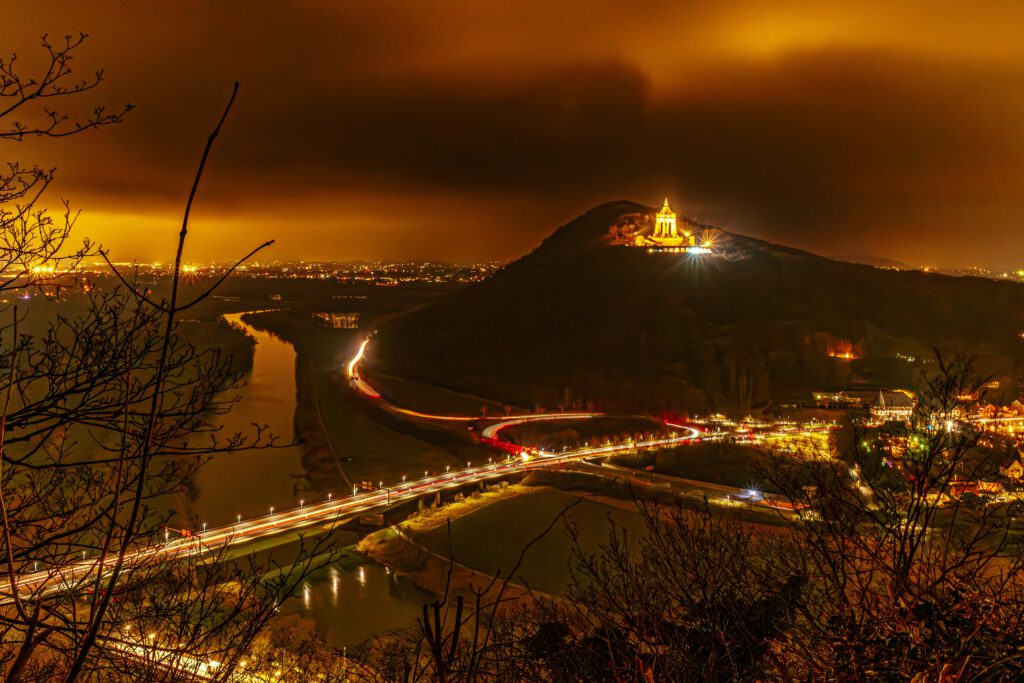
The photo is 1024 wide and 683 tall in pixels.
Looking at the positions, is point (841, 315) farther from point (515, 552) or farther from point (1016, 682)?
point (1016, 682)

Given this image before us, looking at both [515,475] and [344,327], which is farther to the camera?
[344,327]

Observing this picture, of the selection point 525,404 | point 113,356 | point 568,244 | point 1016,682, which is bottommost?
point 525,404

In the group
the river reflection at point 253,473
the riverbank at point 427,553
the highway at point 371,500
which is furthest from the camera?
the river reflection at point 253,473

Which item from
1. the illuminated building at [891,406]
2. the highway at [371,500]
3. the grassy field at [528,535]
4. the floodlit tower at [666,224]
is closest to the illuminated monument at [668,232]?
the floodlit tower at [666,224]

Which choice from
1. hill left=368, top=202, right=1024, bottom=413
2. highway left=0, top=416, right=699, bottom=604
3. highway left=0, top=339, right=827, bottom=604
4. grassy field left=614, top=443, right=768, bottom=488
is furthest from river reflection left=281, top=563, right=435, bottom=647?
hill left=368, top=202, right=1024, bottom=413

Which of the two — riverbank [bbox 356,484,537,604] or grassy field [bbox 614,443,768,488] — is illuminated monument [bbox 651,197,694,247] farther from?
riverbank [bbox 356,484,537,604]

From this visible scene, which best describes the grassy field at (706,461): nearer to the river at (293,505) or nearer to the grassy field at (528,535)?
the grassy field at (528,535)

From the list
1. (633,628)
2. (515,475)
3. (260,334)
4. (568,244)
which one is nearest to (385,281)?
(568,244)
